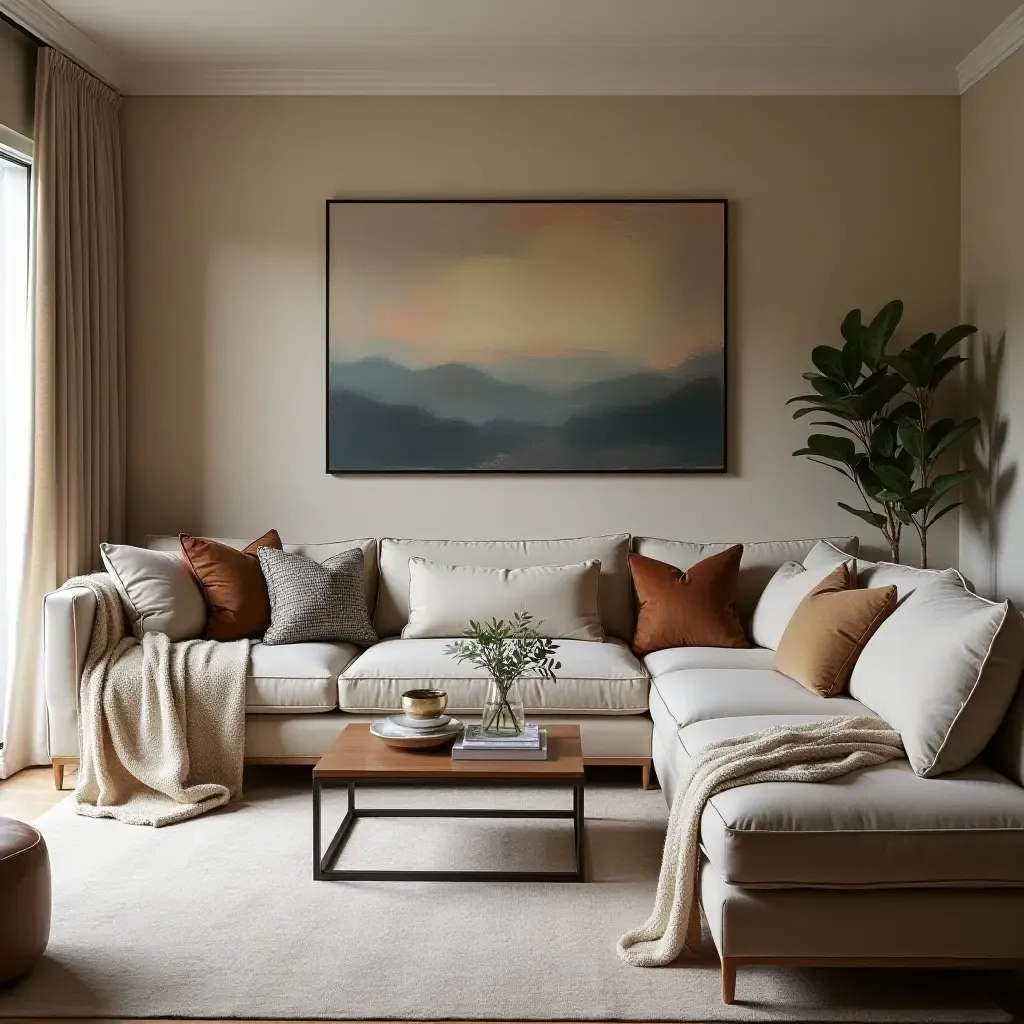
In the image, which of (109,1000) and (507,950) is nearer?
(109,1000)

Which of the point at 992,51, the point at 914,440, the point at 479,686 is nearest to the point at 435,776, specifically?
the point at 479,686

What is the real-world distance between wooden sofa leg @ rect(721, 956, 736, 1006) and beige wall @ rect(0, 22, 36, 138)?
12.7 ft

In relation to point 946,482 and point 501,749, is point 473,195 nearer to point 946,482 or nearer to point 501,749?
point 946,482

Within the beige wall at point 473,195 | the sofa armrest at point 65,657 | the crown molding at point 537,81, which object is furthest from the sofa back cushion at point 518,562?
the crown molding at point 537,81

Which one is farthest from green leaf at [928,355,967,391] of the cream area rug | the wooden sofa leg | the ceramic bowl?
the wooden sofa leg

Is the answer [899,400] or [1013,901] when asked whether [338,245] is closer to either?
[899,400]

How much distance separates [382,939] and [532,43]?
3.59 meters

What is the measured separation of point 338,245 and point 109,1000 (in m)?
3.40

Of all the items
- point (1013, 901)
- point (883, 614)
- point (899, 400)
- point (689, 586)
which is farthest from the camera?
point (899, 400)

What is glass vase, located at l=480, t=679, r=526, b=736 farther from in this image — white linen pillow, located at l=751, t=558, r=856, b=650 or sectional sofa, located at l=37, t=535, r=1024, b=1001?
white linen pillow, located at l=751, t=558, r=856, b=650

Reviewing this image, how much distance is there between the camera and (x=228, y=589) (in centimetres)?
418

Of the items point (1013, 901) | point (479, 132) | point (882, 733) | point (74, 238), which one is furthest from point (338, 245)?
point (1013, 901)

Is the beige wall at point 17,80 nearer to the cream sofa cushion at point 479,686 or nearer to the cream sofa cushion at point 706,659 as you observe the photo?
the cream sofa cushion at point 479,686

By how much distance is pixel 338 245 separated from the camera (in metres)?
4.82
